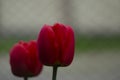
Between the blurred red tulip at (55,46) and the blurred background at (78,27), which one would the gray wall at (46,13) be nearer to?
the blurred background at (78,27)

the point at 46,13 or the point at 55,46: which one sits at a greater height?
the point at 46,13

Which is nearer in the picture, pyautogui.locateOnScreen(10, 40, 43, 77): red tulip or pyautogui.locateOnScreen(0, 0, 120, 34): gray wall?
pyautogui.locateOnScreen(10, 40, 43, 77): red tulip

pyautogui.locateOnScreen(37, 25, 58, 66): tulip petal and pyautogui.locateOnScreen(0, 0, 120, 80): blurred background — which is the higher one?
pyautogui.locateOnScreen(0, 0, 120, 80): blurred background

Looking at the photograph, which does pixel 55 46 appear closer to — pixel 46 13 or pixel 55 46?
pixel 55 46

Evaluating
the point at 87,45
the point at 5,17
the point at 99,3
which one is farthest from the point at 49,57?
the point at 87,45

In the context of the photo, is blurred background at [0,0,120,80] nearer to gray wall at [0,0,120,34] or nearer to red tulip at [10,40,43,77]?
gray wall at [0,0,120,34]

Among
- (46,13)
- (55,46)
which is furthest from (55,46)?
(46,13)

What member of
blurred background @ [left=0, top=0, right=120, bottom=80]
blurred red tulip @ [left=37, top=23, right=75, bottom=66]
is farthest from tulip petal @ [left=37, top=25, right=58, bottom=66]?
blurred background @ [left=0, top=0, right=120, bottom=80]
